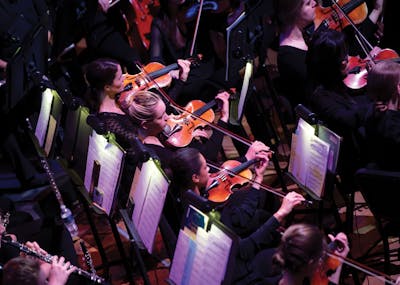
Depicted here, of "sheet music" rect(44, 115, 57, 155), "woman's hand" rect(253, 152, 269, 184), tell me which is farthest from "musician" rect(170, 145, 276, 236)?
"sheet music" rect(44, 115, 57, 155)

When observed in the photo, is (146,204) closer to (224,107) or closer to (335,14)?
(224,107)

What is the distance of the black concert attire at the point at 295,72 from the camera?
4898 millimetres

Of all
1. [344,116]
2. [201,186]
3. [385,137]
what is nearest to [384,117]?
[385,137]

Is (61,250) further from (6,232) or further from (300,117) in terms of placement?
(300,117)

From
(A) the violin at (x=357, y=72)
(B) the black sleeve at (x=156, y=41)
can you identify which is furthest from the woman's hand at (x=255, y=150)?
(B) the black sleeve at (x=156, y=41)

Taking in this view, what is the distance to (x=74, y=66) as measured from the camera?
20.4 feet

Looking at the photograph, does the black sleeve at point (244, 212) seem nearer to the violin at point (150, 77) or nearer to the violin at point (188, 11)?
the violin at point (150, 77)

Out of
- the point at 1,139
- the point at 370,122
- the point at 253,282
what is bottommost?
the point at 1,139

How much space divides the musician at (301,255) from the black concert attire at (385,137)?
3.77 feet

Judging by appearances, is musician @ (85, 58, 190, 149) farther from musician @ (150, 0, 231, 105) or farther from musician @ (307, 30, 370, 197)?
musician @ (307, 30, 370, 197)

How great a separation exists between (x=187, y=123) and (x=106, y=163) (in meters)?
1.19

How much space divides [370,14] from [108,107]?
226 cm

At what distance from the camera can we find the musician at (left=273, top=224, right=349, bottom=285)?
9.43ft

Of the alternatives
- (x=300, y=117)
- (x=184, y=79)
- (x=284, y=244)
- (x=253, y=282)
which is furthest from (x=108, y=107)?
(x=284, y=244)
